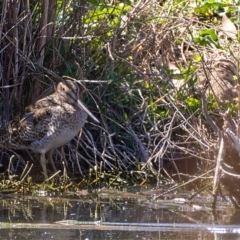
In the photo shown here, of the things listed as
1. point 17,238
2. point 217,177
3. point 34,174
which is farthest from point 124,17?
point 17,238

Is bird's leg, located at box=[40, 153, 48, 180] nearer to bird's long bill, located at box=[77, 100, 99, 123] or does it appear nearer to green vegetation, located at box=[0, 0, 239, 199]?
green vegetation, located at box=[0, 0, 239, 199]

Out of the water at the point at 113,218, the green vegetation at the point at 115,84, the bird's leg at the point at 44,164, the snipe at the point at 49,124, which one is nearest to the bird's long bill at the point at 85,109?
the snipe at the point at 49,124

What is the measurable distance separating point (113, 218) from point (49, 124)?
156 centimetres

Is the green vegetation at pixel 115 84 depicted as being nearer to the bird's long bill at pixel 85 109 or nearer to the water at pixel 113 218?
the bird's long bill at pixel 85 109

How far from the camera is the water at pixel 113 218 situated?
17.8 feet

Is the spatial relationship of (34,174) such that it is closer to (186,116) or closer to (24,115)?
Answer: (24,115)

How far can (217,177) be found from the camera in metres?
5.77

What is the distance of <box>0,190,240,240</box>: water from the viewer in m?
5.44

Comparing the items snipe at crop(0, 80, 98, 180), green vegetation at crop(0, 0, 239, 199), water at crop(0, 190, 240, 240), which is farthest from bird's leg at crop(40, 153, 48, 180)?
water at crop(0, 190, 240, 240)

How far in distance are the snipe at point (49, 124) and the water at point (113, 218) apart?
628mm

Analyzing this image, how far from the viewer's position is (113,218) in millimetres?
5875

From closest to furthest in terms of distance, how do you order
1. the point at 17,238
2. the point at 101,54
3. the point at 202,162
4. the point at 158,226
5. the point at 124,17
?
the point at 17,238 → the point at 158,226 → the point at 202,162 → the point at 101,54 → the point at 124,17

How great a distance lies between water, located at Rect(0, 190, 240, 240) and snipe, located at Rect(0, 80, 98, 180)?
2.06 ft

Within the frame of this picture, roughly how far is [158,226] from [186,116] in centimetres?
195
